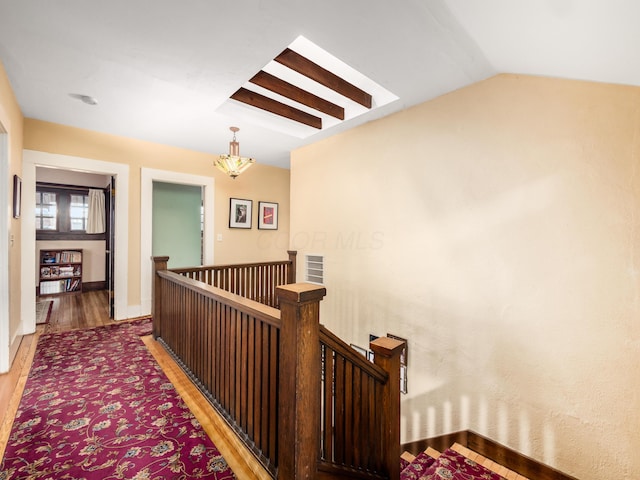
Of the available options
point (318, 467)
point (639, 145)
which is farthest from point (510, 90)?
point (318, 467)

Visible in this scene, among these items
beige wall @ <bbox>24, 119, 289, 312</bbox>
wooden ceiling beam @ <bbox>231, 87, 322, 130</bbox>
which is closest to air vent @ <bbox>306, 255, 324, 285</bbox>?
beige wall @ <bbox>24, 119, 289, 312</bbox>

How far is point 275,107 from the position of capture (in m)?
3.07

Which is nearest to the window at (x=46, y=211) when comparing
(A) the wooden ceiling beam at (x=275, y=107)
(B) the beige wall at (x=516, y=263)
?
(A) the wooden ceiling beam at (x=275, y=107)

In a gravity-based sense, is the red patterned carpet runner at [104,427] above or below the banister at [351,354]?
below

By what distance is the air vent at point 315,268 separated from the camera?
3.86 m

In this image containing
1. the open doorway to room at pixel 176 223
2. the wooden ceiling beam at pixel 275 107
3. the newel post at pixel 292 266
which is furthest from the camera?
the open doorway to room at pixel 176 223

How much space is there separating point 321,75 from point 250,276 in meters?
2.45

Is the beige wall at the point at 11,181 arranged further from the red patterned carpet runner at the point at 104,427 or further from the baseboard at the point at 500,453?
the baseboard at the point at 500,453

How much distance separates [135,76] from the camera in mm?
2248

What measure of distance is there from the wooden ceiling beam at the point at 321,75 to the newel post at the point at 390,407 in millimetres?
2049

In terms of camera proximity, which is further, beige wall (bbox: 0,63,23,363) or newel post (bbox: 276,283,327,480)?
beige wall (bbox: 0,63,23,363)

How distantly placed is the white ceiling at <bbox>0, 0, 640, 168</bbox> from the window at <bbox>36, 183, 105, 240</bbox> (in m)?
3.73

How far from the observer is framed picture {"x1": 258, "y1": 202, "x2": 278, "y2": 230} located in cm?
511

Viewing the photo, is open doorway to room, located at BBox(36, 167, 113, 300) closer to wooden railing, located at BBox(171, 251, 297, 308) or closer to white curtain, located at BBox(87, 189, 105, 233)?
white curtain, located at BBox(87, 189, 105, 233)
